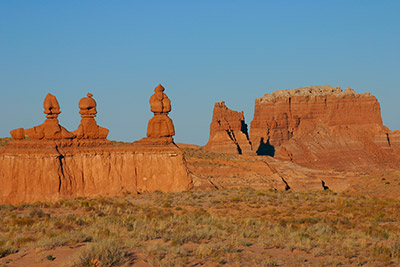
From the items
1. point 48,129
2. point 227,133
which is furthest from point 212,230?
point 227,133

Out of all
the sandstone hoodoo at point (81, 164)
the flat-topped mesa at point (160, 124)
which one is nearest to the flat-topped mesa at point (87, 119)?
the sandstone hoodoo at point (81, 164)

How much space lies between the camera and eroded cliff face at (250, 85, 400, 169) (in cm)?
13738

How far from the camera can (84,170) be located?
42594mm

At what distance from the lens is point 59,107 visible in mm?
41750

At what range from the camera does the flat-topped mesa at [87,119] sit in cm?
4303

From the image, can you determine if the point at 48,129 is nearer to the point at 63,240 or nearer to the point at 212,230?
the point at 212,230

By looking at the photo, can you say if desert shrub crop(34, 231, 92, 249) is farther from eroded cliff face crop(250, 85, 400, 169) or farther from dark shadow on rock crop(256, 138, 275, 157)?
dark shadow on rock crop(256, 138, 275, 157)

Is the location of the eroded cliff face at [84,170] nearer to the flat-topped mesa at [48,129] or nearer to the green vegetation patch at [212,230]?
the flat-topped mesa at [48,129]

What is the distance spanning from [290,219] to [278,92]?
5243 inches

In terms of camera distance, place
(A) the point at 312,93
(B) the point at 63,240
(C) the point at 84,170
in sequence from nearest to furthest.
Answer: (B) the point at 63,240
(C) the point at 84,170
(A) the point at 312,93

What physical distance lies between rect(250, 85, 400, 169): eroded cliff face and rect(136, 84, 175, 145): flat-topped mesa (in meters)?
88.7

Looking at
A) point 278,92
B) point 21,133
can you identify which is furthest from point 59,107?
point 278,92

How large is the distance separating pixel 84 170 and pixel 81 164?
465 millimetres

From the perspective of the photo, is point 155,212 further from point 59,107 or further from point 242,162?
point 242,162
